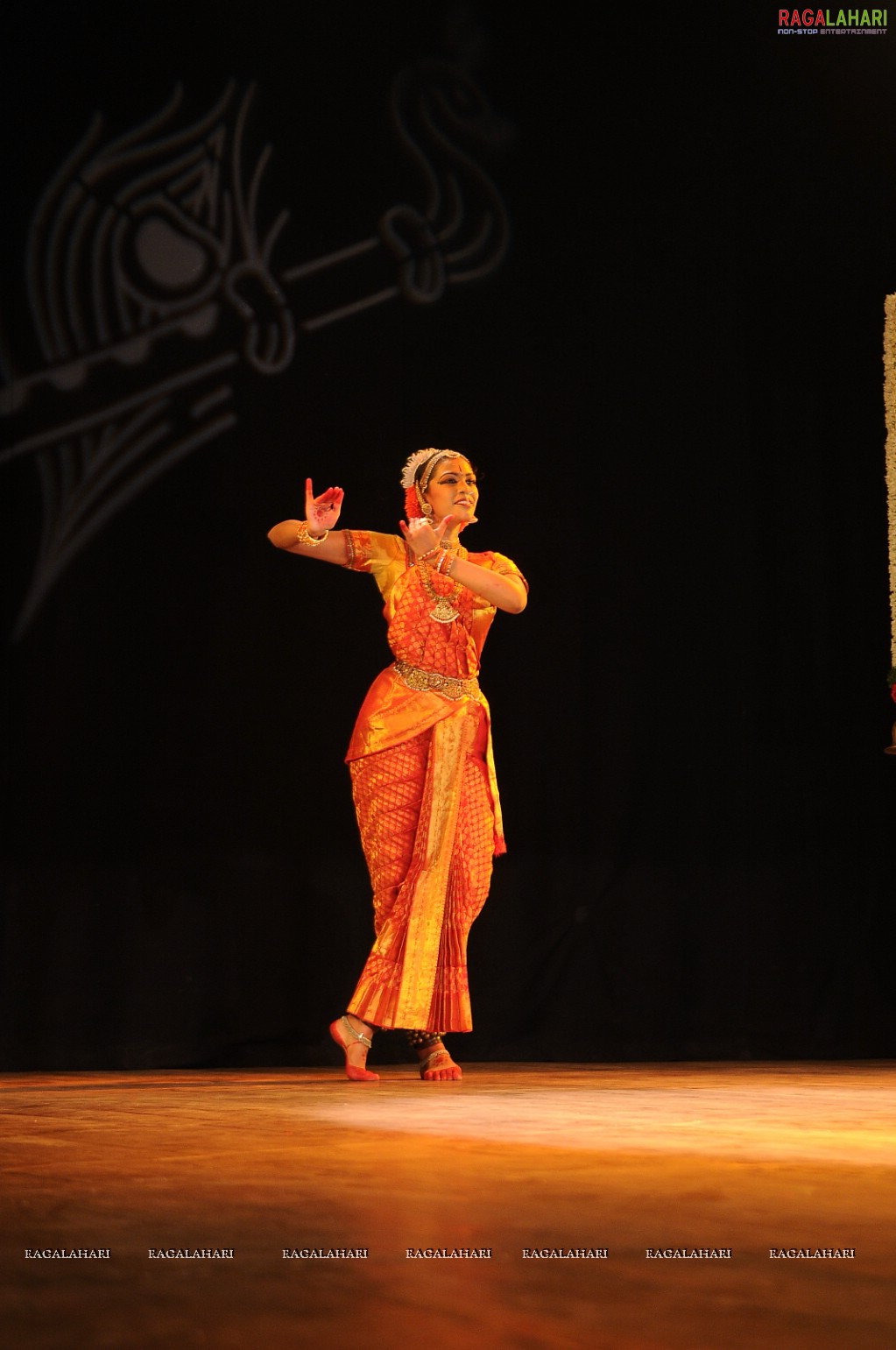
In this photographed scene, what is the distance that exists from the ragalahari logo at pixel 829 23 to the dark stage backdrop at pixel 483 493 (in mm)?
61

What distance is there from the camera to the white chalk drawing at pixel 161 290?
418cm

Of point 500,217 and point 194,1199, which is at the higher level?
point 500,217

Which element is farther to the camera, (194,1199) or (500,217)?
(500,217)

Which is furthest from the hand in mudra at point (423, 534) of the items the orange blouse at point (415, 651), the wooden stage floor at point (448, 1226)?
the wooden stage floor at point (448, 1226)

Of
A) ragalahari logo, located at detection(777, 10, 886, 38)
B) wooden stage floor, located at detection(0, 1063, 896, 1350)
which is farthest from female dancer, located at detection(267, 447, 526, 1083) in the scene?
ragalahari logo, located at detection(777, 10, 886, 38)

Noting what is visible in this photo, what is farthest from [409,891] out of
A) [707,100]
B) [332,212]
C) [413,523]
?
[707,100]

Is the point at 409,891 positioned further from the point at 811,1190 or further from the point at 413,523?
the point at 811,1190

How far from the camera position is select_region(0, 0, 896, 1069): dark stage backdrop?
4.11 metres

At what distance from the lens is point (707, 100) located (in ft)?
15.4

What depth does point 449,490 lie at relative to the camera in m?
3.65

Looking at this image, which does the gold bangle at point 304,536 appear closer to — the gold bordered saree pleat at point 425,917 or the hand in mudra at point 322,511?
the hand in mudra at point 322,511

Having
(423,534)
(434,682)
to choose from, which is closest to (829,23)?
(423,534)

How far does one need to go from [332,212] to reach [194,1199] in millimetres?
3298

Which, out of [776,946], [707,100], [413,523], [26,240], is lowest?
[776,946]
